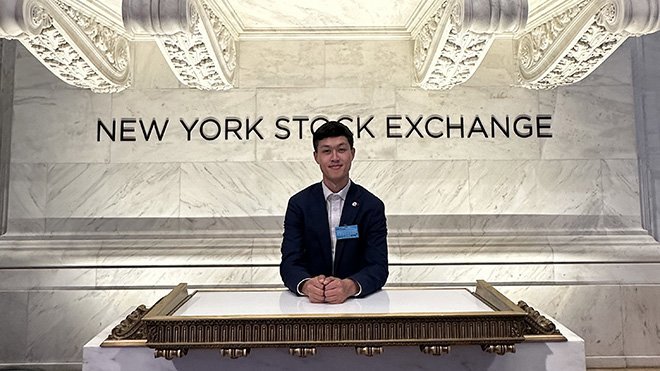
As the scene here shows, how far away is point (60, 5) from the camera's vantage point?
3994 mm

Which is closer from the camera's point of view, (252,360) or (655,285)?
(252,360)

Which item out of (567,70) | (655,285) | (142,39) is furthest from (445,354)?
(142,39)

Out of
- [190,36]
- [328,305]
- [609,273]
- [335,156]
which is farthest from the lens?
[609,273]

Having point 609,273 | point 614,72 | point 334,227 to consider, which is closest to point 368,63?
point 614,72

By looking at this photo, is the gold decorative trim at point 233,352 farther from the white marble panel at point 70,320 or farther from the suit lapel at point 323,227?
the white marble panel at point 70,320

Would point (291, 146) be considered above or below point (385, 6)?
below

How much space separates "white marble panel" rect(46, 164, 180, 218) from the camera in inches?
221

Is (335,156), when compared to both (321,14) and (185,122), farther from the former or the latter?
(185,122)

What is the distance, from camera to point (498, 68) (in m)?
5.78

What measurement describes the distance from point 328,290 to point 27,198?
4.06 m

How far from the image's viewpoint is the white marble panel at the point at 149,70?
571 cm

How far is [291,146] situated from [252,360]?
3206mm

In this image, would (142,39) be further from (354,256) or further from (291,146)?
(354,256)

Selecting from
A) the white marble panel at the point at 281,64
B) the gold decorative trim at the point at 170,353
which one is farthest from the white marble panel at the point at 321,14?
the gold decorative trim at the point at 170,353
